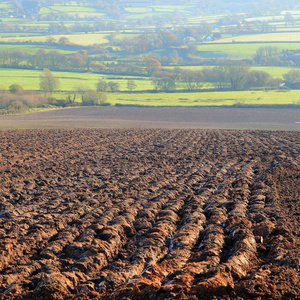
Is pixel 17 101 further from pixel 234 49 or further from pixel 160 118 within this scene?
pixel 234 49

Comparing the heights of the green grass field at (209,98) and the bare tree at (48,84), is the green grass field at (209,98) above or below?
below

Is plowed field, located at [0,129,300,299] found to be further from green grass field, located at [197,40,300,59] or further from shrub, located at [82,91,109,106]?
green grass field, located at [197,40,300,59]

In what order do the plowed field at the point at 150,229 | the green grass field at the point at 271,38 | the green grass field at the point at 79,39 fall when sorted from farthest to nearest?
the green grass field at the point at 79,39
the green grass field at the point at 271,38
the plowed field at the point at 150,229

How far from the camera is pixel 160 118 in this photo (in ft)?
188

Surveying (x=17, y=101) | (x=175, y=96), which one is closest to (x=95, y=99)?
(x=17, y=101)

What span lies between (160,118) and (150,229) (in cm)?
4756

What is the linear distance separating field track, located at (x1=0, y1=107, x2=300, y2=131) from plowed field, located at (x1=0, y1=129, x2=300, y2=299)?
27.8m

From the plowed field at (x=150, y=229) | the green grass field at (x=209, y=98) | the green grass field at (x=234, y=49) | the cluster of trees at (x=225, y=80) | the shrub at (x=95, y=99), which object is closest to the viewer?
the plowed field at (x=150, y=229)

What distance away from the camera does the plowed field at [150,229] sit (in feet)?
22.7

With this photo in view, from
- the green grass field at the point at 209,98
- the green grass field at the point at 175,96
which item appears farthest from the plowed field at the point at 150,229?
the green grass field at the point at 175,96

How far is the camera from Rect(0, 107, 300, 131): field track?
48.3 m

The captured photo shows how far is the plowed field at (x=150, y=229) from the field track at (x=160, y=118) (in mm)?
27836

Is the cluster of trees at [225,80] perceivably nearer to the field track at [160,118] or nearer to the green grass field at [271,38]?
the field track at [160,118]

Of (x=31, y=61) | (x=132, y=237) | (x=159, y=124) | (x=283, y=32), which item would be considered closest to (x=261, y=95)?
(x=159, y=124)
